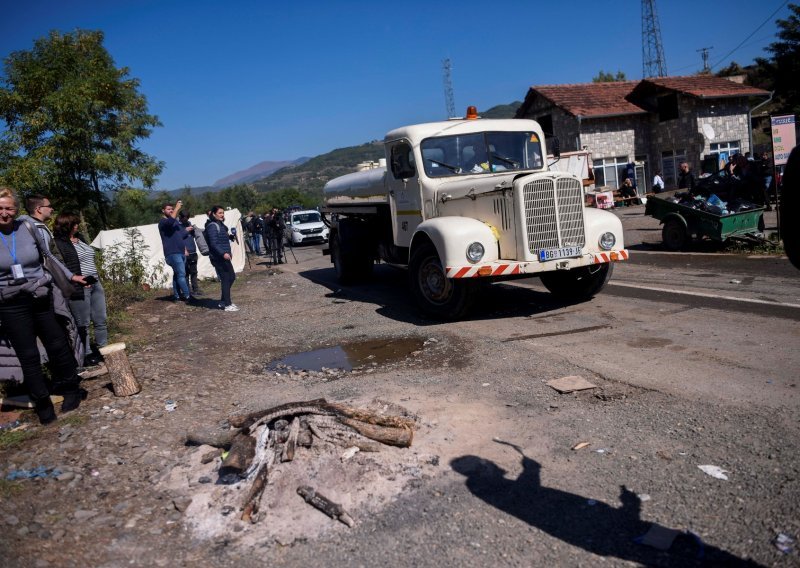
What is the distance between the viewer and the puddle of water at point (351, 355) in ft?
22.3

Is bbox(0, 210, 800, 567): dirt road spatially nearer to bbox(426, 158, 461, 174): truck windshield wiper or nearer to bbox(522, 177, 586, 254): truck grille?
bbox(522, 177, 586, 254): truck grille

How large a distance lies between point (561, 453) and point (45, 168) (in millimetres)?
17480

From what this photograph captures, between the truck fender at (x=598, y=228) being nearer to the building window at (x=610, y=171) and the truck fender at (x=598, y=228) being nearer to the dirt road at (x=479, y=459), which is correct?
the dirt road at (x=479, y=459)

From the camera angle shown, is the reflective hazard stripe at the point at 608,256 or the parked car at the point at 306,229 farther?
the parked car at the point at 306,229

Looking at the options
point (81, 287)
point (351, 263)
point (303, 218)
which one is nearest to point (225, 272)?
point (351, 263)

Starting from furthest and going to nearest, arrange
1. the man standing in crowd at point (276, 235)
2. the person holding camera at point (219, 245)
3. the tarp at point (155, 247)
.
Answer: the man standing in crowd at point (276, 235) < the tarp at point (155, 247) < the person holding camera at point (219, 245)

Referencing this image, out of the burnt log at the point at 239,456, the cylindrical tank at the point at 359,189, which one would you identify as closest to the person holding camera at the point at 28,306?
the burnt log at the point at 239,456

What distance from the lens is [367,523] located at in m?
3.42

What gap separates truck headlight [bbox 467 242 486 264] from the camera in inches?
303

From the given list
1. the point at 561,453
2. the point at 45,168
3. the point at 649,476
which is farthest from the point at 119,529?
the point at 45,168

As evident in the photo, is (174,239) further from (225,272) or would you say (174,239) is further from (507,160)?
(507,160)

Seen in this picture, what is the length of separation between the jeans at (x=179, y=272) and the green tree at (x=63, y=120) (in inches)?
277

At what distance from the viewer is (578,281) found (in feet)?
29.5

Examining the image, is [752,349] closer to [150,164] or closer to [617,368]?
[617,368]
